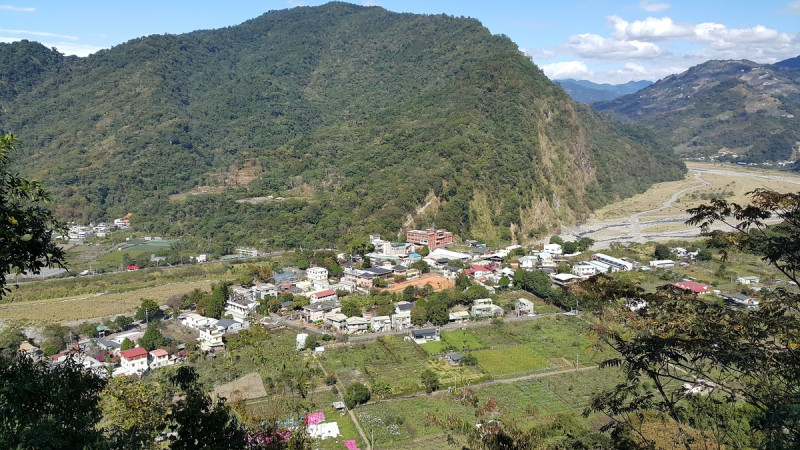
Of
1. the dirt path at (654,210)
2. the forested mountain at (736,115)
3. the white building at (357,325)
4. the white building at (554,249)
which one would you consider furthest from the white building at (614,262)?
the forested mountain at (736,115)

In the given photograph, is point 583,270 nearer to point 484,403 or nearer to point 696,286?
point 696,286

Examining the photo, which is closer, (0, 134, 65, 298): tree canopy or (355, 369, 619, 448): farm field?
(0, 134, 65, 298): tree canopy

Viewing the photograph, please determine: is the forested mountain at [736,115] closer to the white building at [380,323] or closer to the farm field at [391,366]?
the white building at [380,323]

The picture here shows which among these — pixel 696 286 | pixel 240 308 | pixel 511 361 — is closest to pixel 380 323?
pixel 511 361

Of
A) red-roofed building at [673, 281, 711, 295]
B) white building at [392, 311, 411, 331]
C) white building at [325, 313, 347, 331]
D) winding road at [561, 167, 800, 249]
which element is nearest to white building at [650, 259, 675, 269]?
red-roofed building at [673, 281, 711, 295]

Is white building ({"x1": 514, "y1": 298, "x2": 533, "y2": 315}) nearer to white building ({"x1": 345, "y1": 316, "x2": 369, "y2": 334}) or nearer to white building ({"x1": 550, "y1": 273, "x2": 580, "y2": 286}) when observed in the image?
white building ({"x1": 550, "y1": 273, "x2": 580, "y2": 286})

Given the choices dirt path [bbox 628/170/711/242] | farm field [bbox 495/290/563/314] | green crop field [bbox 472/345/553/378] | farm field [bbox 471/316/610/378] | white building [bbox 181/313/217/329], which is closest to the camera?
green crop field [bbox 472/345/553/378]

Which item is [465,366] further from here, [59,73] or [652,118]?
[652,118]
